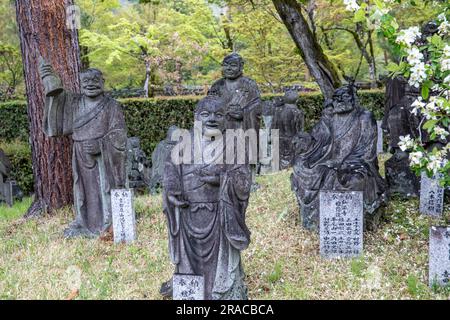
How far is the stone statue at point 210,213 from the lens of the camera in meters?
4.27

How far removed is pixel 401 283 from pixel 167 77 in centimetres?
1447

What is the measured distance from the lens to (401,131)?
8.98 meters

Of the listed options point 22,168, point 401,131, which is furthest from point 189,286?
point 22,168

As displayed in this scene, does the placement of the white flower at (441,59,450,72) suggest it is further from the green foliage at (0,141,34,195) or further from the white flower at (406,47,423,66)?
the green foliage at (0,141,34,195)

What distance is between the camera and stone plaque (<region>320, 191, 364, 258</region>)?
6.19 m

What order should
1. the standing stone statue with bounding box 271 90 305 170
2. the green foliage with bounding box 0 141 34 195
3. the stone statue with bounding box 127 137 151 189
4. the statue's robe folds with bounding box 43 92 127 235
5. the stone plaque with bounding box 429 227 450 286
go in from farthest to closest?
1. the standing stone statue with bounding box 271 90 305 170
2. the green foliage with bounding box 0 141 34 195
3. the stone statue with bounding box 127 137 151 189
4. the statue's robe folds with bounding box 43 92 127 235
5. the stone plaque with bounding box 429 227 450 286

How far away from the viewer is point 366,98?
16.4 meters

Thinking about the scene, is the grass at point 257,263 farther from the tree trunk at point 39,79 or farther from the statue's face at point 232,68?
the statue's face at point 232,68

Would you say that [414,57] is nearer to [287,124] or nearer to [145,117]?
[287,124]

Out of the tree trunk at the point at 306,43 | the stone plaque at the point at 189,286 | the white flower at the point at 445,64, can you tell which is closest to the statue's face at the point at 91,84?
the stone plaque at the point at 189,286

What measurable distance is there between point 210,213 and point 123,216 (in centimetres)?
273

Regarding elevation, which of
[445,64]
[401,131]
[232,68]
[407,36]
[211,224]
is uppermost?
[232,68]

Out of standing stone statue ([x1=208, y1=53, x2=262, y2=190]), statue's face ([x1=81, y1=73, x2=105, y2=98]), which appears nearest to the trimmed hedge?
standing stone statue ([x1=208, y1=53, x2=262, y2=190])

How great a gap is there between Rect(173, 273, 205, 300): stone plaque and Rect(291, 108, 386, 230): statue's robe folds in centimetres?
302
